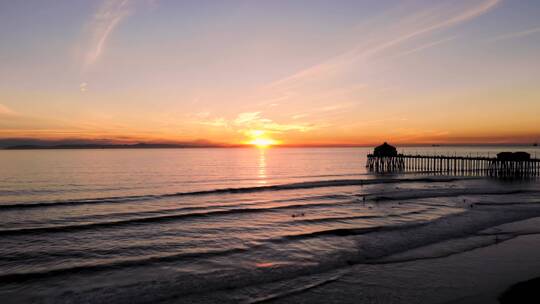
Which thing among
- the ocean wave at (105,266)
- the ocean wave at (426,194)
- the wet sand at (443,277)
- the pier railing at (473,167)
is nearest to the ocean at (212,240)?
the ocean wave at (105,266)

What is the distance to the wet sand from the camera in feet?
28.8

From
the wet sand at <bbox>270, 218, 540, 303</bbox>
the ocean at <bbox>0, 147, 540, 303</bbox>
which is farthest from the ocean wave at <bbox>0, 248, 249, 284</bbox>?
the wet sand at <bbox>270, 218, 540, 303</bbox>

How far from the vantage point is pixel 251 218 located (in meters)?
20.6

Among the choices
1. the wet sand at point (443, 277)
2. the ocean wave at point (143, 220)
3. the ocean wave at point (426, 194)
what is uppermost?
the wet sand at point (443, 277)

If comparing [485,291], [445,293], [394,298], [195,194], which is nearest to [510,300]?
[485,291]

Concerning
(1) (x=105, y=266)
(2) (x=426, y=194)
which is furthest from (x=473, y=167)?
(1) (x=105, y=266)

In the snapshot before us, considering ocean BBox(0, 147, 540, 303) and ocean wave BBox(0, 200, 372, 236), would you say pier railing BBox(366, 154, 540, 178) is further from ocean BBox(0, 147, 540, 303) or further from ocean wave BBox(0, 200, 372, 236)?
ocean wave BBox(0, 200, 372, 236)

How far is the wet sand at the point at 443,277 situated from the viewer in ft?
28.8

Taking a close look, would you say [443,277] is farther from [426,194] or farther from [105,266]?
[426,194]

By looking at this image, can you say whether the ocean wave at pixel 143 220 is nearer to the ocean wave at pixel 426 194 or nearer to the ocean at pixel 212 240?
the ocean at pixel 212 240

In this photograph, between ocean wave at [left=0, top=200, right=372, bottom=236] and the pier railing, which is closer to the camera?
ocean wave at [left=0, top=200, right=372, bottom=236]

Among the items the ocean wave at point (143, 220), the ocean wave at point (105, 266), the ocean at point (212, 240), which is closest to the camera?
the ocean at point (212, 240)

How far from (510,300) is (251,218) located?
14.1 meters

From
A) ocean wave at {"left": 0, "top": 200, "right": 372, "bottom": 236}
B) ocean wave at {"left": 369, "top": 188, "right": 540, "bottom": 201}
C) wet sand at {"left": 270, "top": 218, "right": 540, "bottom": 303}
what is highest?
wet sand at {"left": 270, "top": 218, "right": 540, "bottom": 303}
